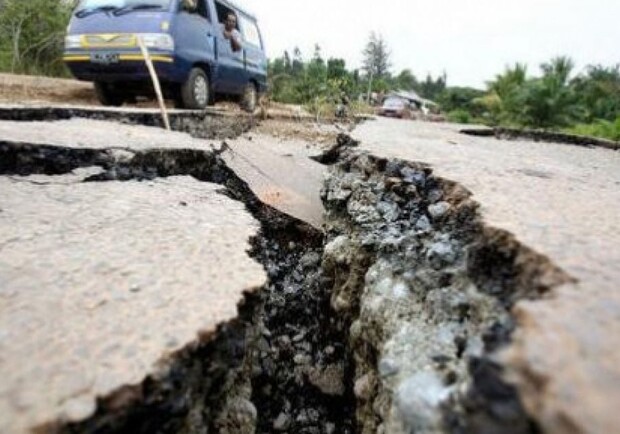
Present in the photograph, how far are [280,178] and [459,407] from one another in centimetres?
254

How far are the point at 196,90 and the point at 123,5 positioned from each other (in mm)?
1083

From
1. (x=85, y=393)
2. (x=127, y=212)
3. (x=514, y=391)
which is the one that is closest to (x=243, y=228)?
(x=127, y=212)

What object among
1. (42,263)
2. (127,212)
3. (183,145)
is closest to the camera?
(42,263)

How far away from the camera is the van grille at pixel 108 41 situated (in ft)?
16.8

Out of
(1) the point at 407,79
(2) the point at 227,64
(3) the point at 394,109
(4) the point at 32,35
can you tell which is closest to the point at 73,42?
(2) the point at 227,64

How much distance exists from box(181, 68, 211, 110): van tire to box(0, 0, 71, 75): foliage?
20.7ft

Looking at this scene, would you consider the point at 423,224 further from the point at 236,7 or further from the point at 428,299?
the point at 236,7

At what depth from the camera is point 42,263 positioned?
46.4 inches

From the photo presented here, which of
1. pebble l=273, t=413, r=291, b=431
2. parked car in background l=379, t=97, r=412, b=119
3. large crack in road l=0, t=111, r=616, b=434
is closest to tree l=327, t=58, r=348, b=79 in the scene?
parked car in background l=379, t=97, r=412, b=119

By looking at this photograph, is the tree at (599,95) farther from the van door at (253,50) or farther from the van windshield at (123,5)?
the van windshield at (123,5)

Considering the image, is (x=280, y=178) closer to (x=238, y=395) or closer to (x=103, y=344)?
(x=238, y=395)

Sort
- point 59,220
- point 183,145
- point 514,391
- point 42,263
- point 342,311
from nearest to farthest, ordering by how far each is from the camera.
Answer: point 514,391 → point 42,263 → point 59,220 → point 342,311 → point 183,145

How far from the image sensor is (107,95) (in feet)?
20.1

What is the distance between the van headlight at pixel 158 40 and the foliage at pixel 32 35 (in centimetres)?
651
